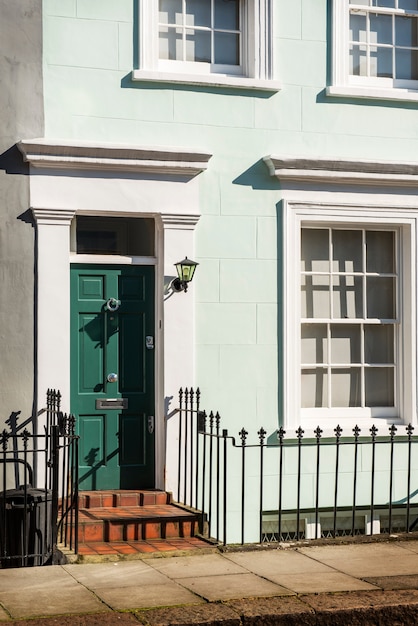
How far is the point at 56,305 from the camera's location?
10000mm

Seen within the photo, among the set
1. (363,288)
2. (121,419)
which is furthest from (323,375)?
(121,419)

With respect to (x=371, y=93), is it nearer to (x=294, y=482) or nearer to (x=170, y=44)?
(x=170, y=44)

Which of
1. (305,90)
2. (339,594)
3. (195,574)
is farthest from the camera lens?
(305,90)

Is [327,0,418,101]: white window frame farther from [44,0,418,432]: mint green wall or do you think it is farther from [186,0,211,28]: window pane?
[186,0,211,28]: window pane

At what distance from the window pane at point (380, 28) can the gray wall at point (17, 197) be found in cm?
357

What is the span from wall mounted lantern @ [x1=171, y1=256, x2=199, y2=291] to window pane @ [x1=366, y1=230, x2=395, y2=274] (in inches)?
83.5

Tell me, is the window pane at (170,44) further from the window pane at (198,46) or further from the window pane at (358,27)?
the window pane at (358,27)

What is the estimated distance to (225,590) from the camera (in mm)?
7426

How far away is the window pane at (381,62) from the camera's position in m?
11.3

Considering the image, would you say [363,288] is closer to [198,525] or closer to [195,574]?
[198,525]

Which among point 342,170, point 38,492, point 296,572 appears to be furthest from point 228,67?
point 296,572

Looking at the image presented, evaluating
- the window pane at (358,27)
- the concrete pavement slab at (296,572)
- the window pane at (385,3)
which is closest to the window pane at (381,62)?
the window pane at (358,27)

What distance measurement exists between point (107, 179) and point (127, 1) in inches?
69.7

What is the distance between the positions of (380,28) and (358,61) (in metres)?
0.46
